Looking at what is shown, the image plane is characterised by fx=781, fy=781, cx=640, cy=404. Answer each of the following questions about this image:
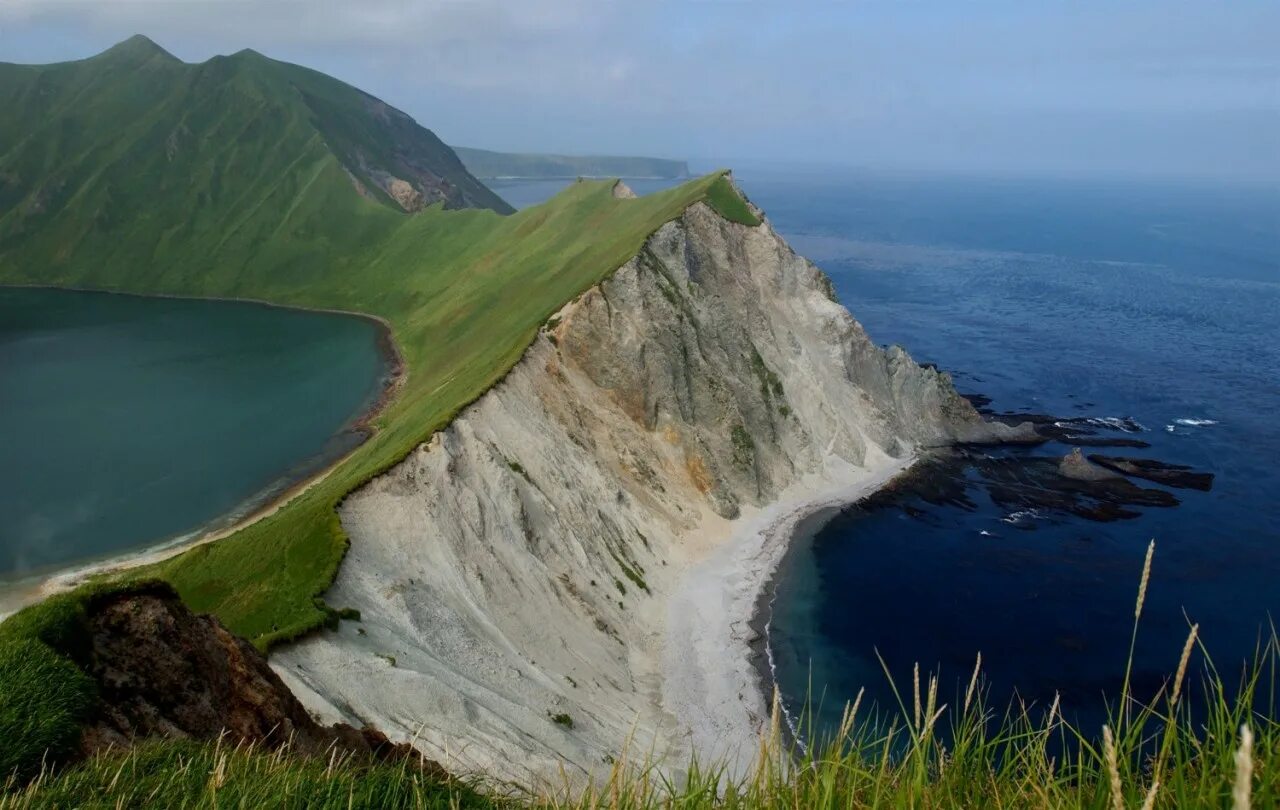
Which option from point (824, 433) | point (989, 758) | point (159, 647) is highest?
point (989, 758)

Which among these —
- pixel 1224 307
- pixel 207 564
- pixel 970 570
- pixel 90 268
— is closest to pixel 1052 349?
pixel 1224 307

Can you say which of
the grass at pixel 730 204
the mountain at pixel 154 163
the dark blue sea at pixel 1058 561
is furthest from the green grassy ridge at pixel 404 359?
the dark blue sea at pixel 1058 561

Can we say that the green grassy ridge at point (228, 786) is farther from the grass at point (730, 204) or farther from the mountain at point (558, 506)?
the grass at point (730, 204)

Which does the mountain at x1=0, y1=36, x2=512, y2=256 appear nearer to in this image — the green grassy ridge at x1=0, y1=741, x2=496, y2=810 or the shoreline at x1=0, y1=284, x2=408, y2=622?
the shoreline at x1=0, y1=284, x2=408, y2=622

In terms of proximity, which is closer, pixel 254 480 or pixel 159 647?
pixel 159 647

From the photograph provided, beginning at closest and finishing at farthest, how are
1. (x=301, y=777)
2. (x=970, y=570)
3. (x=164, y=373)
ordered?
(x=301, y=777), (x=970, y=570), (x=164, y=373)

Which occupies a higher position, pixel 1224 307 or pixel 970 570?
pixel 1224 307

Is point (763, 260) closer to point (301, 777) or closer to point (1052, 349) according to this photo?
point (1052, 349)
